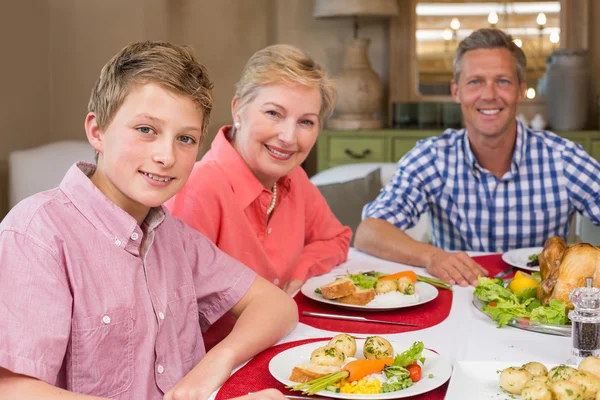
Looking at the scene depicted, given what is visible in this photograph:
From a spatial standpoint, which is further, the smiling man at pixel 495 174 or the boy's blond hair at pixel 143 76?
the smiling man at pixel 495 174

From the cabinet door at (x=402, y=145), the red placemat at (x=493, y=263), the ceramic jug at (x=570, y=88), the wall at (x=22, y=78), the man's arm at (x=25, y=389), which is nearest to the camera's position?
the man's arm at (x=25, y=389)

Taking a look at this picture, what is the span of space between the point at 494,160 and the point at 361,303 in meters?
1.18

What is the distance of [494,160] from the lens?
254cm

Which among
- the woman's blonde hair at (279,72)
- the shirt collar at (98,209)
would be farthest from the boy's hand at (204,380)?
the woman's blonde hair at (279,72)

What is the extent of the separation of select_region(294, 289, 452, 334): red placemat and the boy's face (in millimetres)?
412

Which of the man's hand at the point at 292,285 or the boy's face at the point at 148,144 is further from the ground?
the boy's face at the point at 148,144

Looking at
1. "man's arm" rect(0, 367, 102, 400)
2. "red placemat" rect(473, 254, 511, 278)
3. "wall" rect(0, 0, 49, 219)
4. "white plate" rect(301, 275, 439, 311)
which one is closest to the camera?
"man's arm" rect(0, 367, 102, 400)

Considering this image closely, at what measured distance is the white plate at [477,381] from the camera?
3.43ft

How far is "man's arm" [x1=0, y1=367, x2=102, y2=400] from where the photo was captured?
1.06 meters

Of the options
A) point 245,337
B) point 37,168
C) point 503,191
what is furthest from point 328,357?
point 37,168

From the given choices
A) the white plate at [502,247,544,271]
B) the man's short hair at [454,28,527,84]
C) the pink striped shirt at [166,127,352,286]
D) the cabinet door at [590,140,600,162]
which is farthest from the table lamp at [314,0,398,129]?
the white plate at [502,247,544,271]

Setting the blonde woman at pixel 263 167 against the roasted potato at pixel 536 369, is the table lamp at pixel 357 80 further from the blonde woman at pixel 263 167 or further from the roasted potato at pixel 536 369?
the roasted potato at pixel 536 369

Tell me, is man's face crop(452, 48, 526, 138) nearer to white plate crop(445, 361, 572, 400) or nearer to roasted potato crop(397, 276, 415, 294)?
roasted potato crop(397, 276, 415, 294)

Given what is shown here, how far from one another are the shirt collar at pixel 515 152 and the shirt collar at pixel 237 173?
3.17ft
